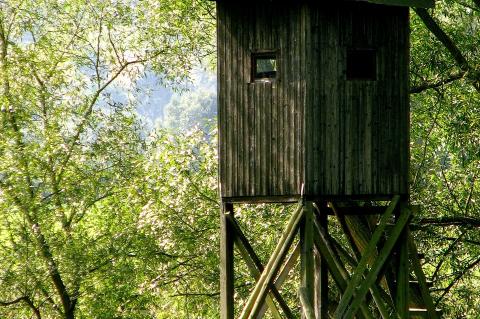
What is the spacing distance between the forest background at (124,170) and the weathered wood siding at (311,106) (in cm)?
401

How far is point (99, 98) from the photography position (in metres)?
22.2

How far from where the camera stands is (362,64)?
1252cm

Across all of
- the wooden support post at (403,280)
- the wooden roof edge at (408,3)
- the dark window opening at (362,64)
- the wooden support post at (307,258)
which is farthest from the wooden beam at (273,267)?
the wooden roof edge at (408,3)

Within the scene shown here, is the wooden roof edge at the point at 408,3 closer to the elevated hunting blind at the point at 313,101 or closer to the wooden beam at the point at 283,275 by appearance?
the elevated hunting blind at the point at 313,101

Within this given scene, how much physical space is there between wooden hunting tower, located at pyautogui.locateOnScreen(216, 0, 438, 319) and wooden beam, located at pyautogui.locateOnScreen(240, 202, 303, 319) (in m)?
0.02

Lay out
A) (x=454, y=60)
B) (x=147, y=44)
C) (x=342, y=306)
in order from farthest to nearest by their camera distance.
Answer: (x=147, y=44)
(x=454, y=60)
(x=342, y=306)

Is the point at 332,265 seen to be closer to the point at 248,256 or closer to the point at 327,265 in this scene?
the point at 327,265

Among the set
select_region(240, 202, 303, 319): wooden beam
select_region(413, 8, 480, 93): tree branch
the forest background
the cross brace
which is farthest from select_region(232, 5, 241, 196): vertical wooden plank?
the forest background

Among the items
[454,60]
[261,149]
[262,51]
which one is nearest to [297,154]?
[261,149]

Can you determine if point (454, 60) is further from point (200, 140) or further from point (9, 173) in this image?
point (9, 173)

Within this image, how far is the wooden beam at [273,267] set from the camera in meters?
11.8

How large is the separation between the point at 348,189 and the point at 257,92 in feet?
6.09

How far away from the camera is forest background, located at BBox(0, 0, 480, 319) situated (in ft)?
56.5

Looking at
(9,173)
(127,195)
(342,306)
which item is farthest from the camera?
(127,195)
